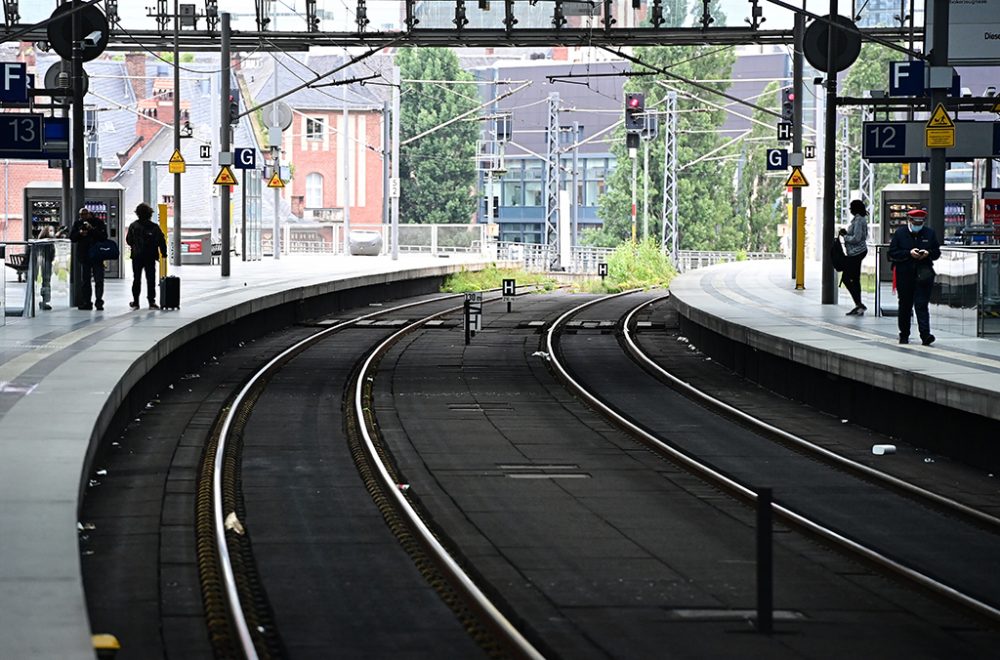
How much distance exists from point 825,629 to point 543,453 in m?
7.62

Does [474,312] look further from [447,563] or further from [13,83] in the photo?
[447,563]

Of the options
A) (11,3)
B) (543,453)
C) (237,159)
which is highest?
(11,3)

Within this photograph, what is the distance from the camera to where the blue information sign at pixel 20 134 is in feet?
96.2

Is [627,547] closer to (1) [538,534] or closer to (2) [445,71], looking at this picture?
(1) [538,534]

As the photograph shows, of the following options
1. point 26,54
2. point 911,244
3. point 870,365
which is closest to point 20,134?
point 911,244

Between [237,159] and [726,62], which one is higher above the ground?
[726,62]

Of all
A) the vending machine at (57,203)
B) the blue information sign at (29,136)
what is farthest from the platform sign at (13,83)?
the vending machine at (57,203)

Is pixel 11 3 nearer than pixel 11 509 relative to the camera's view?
No

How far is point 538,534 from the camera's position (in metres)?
12.6

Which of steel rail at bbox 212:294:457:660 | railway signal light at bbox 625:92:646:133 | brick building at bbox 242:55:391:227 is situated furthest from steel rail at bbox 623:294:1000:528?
brick building at bbox 242:55:391:227

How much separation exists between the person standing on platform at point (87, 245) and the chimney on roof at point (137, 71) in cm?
7997

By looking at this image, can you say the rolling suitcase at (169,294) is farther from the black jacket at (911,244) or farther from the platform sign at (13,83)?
the black jacket at (911,244)

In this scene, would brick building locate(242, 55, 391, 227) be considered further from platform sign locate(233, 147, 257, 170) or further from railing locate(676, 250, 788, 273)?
platform sign locate(233, 147, 257, 170)

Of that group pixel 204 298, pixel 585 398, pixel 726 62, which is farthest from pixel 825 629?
pixel 726 62
